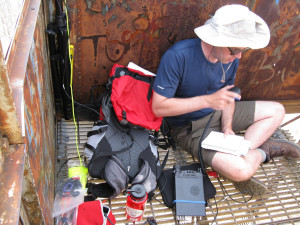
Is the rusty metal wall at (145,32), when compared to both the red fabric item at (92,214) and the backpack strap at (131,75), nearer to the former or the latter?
the backpack strap at (131,75)

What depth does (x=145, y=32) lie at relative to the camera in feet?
9.33

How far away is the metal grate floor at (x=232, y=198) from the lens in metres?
2.48

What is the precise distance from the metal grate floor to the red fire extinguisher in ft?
0.32

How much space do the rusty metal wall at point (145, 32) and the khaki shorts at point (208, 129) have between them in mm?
529

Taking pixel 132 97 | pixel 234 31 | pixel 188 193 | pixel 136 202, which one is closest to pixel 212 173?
pixel 188 193

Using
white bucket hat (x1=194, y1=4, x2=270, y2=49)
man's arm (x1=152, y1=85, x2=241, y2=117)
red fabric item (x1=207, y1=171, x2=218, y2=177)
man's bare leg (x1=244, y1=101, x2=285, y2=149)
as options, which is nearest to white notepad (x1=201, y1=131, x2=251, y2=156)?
man's bare leg (x1=244, y1=101, x2=285, y2=149)

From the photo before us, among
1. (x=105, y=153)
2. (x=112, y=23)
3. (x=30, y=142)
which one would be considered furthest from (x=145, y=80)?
(x=30, y=142)

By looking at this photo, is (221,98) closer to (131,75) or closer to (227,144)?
(227,144)

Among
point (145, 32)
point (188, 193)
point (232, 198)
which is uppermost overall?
point (145, 32)

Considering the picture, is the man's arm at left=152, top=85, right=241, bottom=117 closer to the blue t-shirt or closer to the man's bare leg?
the blue t-shirt

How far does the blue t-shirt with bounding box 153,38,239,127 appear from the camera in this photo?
2523 millimetres

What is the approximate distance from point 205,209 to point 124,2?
1.91 meters

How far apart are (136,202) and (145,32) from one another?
155cm

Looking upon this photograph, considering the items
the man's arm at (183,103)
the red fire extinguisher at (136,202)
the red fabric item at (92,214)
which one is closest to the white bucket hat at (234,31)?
the man's arm at (183,103)
